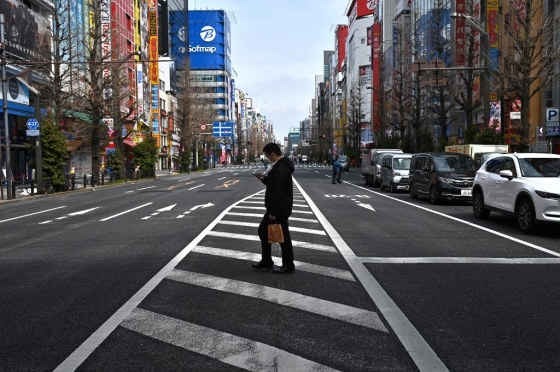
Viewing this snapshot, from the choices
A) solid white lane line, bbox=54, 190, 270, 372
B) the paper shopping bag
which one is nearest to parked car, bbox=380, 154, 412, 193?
solid white lane line, bbox=54, 190, 270, 372

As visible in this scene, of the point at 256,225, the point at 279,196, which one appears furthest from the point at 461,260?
the point at 256,225

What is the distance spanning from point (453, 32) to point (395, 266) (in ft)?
141

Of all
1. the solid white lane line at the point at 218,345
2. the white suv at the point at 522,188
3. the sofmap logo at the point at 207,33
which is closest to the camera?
the solid white lane line at the point at 218,345

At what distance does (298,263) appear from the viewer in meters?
8.17

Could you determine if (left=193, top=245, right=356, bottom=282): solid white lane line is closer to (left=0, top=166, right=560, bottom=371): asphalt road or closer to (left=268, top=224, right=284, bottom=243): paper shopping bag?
(left=0, top=166, right=560, bottom=371): asphalt road

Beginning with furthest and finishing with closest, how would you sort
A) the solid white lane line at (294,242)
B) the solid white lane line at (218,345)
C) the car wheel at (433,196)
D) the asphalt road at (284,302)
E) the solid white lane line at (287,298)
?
the car wheel at (433,196)
the solid white lane line at (294,242)
the solid white lane line at (287,298)
the asphalt road at (284,302)
the solid white lane line at (218,345)

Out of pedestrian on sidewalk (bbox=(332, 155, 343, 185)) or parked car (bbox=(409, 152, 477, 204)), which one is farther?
pedestrian on sidewalk (bbox=(332, 155, 343, 185))

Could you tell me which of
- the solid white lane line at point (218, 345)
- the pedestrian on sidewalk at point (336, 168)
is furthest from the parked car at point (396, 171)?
the solid white lane line at point (218, 345)

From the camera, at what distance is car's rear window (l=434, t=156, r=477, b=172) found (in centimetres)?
1938

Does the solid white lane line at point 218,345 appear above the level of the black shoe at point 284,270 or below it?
below

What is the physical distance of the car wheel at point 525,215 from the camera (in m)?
11.1

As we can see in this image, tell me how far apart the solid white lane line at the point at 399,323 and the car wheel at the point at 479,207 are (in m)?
6.58

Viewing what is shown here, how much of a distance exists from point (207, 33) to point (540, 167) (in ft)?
409

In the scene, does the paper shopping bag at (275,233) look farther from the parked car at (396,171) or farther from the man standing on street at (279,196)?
the parked car at (396,171)
